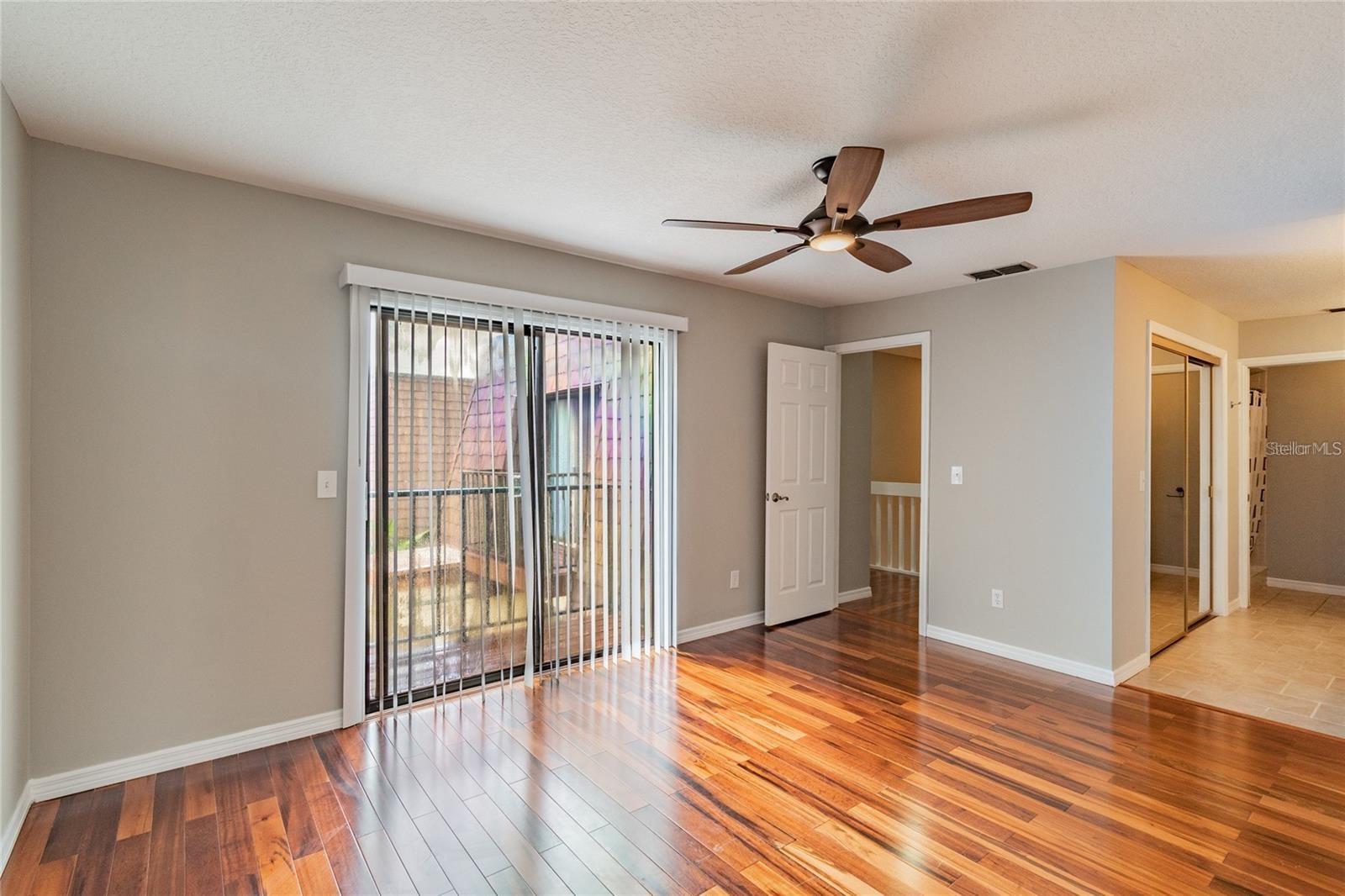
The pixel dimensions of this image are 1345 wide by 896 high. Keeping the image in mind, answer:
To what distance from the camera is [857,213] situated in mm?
2547

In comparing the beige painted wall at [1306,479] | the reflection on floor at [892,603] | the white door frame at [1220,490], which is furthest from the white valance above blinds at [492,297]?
the beige painted wall at [1306,479]

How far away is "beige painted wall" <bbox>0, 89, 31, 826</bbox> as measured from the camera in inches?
81.3

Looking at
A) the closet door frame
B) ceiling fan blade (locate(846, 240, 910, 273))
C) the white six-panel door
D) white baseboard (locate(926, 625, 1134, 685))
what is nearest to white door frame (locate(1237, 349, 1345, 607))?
the closet door frame

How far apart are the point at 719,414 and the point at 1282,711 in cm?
351

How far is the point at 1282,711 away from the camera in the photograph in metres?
3.32

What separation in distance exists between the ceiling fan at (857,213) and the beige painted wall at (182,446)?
1842mm

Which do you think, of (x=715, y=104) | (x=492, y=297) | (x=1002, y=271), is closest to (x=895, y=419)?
(x=1002, y=271)

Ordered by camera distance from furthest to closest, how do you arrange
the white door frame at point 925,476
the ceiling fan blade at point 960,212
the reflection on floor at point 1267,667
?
the white door frame at point 925,476 → the reflection on floor at point 1267,667 → the ceiling fan blade at point 960,212

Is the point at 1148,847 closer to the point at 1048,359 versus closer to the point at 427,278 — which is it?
the point at 1048,359

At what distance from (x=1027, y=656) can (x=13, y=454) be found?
506 cm

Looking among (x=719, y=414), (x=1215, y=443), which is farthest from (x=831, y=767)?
(x=1215, y=443)

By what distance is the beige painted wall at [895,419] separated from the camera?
7188 millimetres

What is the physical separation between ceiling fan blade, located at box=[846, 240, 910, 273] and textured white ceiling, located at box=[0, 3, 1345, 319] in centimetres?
28

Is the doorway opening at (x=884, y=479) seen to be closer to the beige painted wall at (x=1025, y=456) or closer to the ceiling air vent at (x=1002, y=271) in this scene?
the beige painted wall at (x=1025, y=456)
